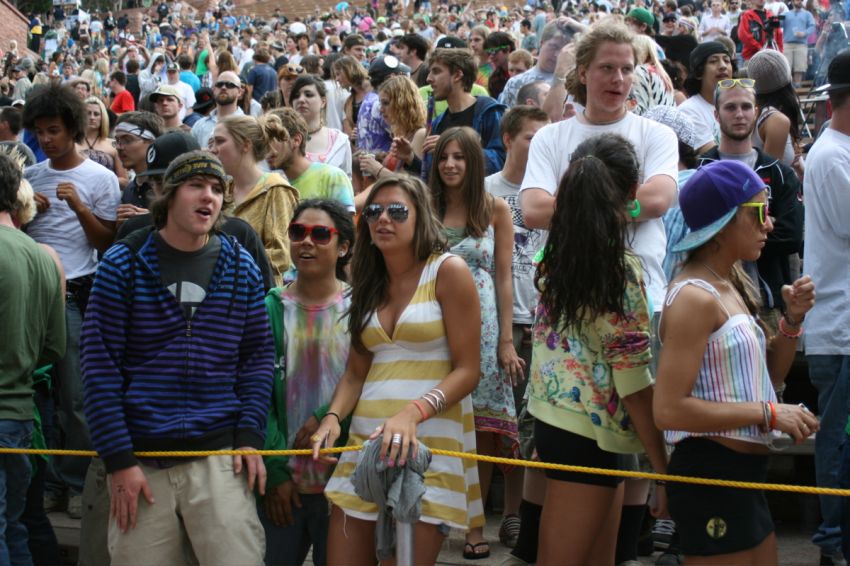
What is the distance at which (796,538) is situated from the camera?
5.80 m

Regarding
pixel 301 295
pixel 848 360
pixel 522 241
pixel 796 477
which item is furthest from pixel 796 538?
pixel 301 295

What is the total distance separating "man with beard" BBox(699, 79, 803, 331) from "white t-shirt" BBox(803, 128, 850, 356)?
24.1 inches

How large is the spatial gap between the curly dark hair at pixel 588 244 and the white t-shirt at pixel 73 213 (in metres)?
3.35

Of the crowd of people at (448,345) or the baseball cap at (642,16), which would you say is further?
the baseball cap at (642,16)

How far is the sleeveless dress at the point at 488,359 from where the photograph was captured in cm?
536

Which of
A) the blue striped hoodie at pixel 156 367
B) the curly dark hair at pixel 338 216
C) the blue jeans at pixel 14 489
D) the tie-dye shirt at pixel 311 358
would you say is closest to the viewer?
the blue striped hoodie at pixel 156 367

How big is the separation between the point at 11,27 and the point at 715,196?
115 feet

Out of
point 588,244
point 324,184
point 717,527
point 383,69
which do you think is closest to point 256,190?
point 324,184

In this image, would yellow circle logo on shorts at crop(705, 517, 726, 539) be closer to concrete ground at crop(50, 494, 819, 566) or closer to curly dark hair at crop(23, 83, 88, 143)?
concrete ground at crop(50, 494, 819, 566)

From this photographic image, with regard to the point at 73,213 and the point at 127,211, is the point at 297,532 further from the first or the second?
the point at 73,213

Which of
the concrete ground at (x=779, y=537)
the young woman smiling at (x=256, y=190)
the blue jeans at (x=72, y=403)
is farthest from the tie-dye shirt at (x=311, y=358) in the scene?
the blue jeans at (x=72, y=403)

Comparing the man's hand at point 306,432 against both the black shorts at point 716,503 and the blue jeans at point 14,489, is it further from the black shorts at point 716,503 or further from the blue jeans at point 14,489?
the black shorts at point 716,503

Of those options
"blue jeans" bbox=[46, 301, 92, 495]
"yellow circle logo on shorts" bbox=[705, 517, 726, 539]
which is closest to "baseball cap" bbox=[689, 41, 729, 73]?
"blue jeans" bbox=[46, 301, 92, 495]

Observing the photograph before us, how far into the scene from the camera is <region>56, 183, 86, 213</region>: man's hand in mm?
6156
